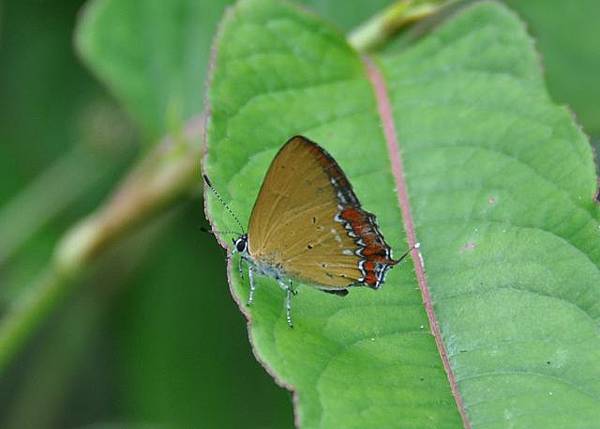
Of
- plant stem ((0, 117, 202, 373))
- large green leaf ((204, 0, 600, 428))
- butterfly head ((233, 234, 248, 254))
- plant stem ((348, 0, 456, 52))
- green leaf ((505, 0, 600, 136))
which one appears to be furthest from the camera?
green leaf ((505, 0, 600, 136))

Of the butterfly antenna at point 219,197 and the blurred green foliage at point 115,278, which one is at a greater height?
the butterfly antenna at point 219,197

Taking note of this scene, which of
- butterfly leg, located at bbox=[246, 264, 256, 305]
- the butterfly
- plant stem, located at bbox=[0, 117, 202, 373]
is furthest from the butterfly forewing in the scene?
plant stem, located at bbox=[0, 117, 202, 373]

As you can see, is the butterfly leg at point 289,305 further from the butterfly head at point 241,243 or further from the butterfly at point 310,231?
the butterfly head at point 241,243

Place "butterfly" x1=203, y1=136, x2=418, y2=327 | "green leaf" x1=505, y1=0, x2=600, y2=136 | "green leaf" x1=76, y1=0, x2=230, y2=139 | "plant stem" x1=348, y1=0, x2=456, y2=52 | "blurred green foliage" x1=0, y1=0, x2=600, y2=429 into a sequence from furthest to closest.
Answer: "blurred green foliage" x1=0, y1=0, x2=600, y2=429 → "green leaf" x1=505, y1=0, x2=600, y2=136 → "green leaf" x1=76, y1=0, x2=230, y2=139 → "plant stem" x1=348, y1=0, x2=456, y2=52 → "butterfly" x1=203, y1=136, x2=418, y2=327

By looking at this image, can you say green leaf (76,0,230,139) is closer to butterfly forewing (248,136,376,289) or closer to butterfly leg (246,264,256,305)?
butterfly forewing (248,136,376,289)

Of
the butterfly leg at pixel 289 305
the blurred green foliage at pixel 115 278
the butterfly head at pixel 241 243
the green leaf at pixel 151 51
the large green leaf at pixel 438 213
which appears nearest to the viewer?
the large green leaf at pixel 438 213

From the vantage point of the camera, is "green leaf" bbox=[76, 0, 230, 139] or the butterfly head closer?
the butterfly head

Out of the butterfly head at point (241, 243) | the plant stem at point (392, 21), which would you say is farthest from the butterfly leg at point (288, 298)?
the plant stem at point (392, 21)
